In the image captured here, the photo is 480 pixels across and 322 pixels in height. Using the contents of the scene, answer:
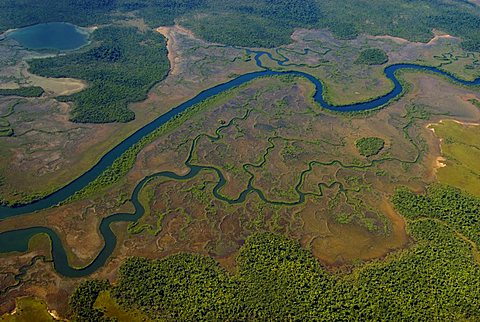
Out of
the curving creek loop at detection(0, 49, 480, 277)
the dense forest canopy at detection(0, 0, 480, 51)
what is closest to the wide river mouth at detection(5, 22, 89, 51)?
the dense forest canopy at detection(0, 0, 480, 51)

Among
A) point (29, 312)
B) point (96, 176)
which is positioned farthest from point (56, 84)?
point (29, 312)

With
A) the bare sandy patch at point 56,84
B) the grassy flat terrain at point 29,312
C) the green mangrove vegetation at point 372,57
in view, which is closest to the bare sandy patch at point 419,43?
the green mangrove vegetation at point 372,57

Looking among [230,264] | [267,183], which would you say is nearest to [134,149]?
[267,183]

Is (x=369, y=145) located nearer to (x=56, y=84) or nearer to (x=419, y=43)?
(x=419, y=43)

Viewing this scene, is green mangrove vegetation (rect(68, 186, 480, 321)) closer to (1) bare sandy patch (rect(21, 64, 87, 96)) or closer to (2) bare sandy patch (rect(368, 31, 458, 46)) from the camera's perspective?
(1) bare sandy patch (rect(21, 64, 87, 96))

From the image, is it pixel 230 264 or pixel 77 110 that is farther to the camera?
pixel 77 110

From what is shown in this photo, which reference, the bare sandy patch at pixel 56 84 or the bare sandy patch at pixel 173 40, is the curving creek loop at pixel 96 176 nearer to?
the bare sandy patch at pixel 173 40

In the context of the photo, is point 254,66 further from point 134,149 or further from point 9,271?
point 9,271
